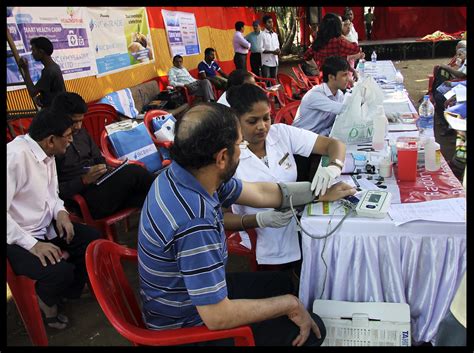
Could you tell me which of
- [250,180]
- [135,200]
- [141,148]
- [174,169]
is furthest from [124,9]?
[174,169]

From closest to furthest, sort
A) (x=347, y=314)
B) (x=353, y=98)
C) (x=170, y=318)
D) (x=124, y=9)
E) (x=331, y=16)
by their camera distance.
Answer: (x=170, y=318) → (x=347, y=314) → (x=353, y=98) → (x=331, y=16) → (x=124, y=9)

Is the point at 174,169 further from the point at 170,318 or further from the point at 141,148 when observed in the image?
the point at 141,148

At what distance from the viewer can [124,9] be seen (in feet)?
19.5

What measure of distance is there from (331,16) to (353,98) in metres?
3.06

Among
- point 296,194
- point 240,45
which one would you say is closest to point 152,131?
point 296,194

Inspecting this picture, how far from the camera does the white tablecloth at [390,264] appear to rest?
1.55 meters

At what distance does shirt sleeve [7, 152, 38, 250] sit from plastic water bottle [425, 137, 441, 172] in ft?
6.37

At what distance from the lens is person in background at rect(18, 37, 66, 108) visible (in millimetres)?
3760

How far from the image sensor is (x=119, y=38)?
5730mm

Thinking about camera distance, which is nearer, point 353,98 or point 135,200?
point 353,98

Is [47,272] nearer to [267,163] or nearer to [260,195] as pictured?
[260,195]

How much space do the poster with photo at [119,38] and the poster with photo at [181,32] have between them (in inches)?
28.8
